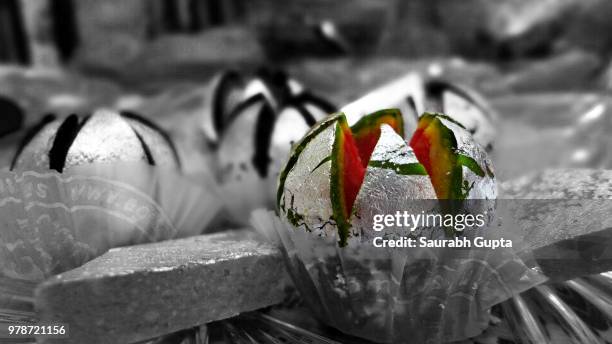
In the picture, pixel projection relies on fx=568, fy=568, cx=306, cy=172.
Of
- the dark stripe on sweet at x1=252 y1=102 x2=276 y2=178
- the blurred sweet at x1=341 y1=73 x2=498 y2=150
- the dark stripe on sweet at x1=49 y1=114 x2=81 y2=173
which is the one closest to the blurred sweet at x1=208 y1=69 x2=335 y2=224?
the dark stripe on sweet at x1=252 y1=102 x2=276 y2=178

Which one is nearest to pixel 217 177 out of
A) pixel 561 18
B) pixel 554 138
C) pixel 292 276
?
pixel 292 276

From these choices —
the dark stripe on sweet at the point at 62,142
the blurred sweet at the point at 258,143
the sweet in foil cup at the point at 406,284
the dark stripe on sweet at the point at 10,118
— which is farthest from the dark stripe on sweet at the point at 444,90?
the dark stripe on sweet at the point at 10,118

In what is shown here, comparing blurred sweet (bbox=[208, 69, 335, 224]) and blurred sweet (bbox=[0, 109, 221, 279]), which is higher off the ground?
blurred sweet (bbox=[208, 69, 335, 224])

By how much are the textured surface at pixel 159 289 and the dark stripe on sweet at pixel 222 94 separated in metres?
0.40

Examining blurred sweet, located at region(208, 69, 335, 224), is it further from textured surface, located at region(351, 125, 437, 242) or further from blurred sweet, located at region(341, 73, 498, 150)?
textured surface, located at region(351, 125, 437, 242)

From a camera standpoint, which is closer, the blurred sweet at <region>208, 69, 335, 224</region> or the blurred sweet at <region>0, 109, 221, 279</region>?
the blurred sweet at <region>0, 109, 221, 279</region>

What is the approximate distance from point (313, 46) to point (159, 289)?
3.63 feet

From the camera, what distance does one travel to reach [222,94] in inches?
37.4

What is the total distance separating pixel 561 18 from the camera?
56.4 inches

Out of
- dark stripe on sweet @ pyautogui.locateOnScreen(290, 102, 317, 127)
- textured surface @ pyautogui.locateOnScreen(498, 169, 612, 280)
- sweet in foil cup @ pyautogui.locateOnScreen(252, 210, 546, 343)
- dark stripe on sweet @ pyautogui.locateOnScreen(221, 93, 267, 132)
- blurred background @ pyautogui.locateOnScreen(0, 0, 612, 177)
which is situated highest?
blurred background @ pyautogui.locateOnScreen(0, 0, 612, 177)

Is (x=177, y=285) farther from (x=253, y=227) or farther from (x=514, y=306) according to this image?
(x=514, y=306)

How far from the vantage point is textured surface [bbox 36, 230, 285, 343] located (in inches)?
17.3

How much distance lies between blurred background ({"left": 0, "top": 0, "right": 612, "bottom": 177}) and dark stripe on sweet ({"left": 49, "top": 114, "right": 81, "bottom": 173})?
26.4 inches

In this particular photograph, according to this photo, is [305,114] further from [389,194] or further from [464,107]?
[389,194]
